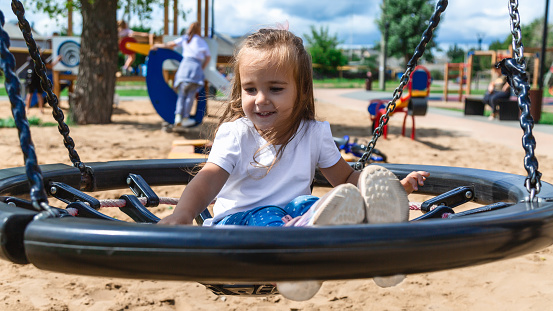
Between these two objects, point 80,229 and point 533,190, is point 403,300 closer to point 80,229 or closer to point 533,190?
point 533,190

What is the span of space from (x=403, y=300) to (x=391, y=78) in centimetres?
5350

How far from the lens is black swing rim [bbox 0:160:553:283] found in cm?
101

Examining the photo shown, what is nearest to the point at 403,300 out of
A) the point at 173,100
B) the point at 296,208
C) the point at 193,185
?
the point at 296,208

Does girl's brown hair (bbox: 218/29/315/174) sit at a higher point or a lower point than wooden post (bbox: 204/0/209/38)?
lower

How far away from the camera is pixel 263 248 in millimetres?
1007

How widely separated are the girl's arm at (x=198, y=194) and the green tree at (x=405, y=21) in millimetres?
41597

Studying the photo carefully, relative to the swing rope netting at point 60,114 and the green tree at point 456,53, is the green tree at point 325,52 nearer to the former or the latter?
the green tree at point 456,53

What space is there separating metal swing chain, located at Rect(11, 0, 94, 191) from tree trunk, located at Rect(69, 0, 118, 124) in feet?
20.8

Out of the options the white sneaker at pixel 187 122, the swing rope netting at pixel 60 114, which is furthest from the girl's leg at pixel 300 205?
the white sneaker at pixel 187 122

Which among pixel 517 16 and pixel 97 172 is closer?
pixel 517 16

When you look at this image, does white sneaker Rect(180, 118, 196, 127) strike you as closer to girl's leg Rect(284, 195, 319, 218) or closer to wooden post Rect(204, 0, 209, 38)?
wooden post Rect(204, 0, 209, 38)

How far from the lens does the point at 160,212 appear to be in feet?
12.0

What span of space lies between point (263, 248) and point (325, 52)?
1962 inches

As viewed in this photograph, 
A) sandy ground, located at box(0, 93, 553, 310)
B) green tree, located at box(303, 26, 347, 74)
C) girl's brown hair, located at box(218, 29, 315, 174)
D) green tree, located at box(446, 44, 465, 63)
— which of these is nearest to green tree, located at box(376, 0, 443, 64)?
green tree, located at box(303, 26, 347, 74)
